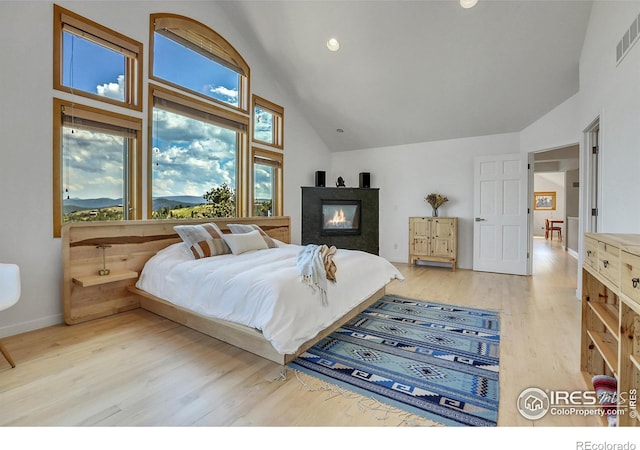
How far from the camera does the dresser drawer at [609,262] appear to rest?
135 cm

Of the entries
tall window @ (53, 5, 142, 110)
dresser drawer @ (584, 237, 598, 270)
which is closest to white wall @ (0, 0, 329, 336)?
tall window @ (53, 5, 142, 110)

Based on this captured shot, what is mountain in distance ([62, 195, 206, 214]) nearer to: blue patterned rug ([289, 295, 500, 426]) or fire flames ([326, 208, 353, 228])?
fire flames ([326, 208, 353, 228])

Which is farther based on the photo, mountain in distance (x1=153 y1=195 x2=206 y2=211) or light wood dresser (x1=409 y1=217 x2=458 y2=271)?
light wood dresser (x1=409 y1=217 x2=458 y2=271)

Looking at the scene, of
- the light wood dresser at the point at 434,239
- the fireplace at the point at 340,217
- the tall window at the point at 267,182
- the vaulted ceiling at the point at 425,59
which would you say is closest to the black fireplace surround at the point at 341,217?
the fireplace at the point at 340,217

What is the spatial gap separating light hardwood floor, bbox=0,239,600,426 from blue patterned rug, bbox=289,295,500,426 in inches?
4.6

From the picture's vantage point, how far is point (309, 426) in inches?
61.2

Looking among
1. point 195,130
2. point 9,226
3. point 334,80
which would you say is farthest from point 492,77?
point 9,226

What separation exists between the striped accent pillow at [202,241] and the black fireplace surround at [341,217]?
2610mm

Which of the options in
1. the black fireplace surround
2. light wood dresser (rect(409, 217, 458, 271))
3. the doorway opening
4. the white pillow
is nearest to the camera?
the white pillow

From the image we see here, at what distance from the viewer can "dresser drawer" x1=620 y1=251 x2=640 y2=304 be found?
115 cm

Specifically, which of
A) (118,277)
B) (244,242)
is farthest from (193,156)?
(118,277)

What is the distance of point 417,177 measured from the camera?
6215 millimetres

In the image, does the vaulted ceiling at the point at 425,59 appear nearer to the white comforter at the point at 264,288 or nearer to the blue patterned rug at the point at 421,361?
the white comforter at the point at 264,288

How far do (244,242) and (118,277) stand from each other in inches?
49.6
